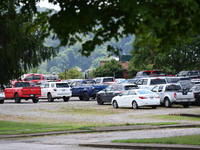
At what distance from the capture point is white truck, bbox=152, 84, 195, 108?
38.2 metres

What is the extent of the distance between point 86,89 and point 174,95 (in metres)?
14.8

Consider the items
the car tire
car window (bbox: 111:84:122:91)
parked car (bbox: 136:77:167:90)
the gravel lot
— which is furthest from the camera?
parked car (bbox: 136:77:167:90)

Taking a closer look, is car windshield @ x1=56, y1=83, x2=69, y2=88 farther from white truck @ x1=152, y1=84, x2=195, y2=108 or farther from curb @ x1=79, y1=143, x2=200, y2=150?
curb @ x1=79, y1=143, x2=200, y2=150

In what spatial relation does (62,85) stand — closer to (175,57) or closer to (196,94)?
(196,94)

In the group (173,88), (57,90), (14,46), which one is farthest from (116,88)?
(14,46)

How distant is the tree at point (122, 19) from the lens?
31.1ft

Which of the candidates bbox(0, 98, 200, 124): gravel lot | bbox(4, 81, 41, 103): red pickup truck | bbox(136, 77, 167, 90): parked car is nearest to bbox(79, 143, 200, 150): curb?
bbox(0, 98, 200, 124): gravel lot

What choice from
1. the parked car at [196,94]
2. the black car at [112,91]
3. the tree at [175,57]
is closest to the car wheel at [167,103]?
the parked car at [196,94]

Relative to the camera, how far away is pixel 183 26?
11.0 m

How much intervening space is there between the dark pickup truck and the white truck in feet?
37.7

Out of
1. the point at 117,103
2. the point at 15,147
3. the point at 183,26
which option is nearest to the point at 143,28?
the point at 183,26

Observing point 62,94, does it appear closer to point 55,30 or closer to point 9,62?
point 9,62

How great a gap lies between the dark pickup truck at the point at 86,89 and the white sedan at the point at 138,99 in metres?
11.8

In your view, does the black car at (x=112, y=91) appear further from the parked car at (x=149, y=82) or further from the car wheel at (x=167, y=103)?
the car wheel at (x=167, y=103)
